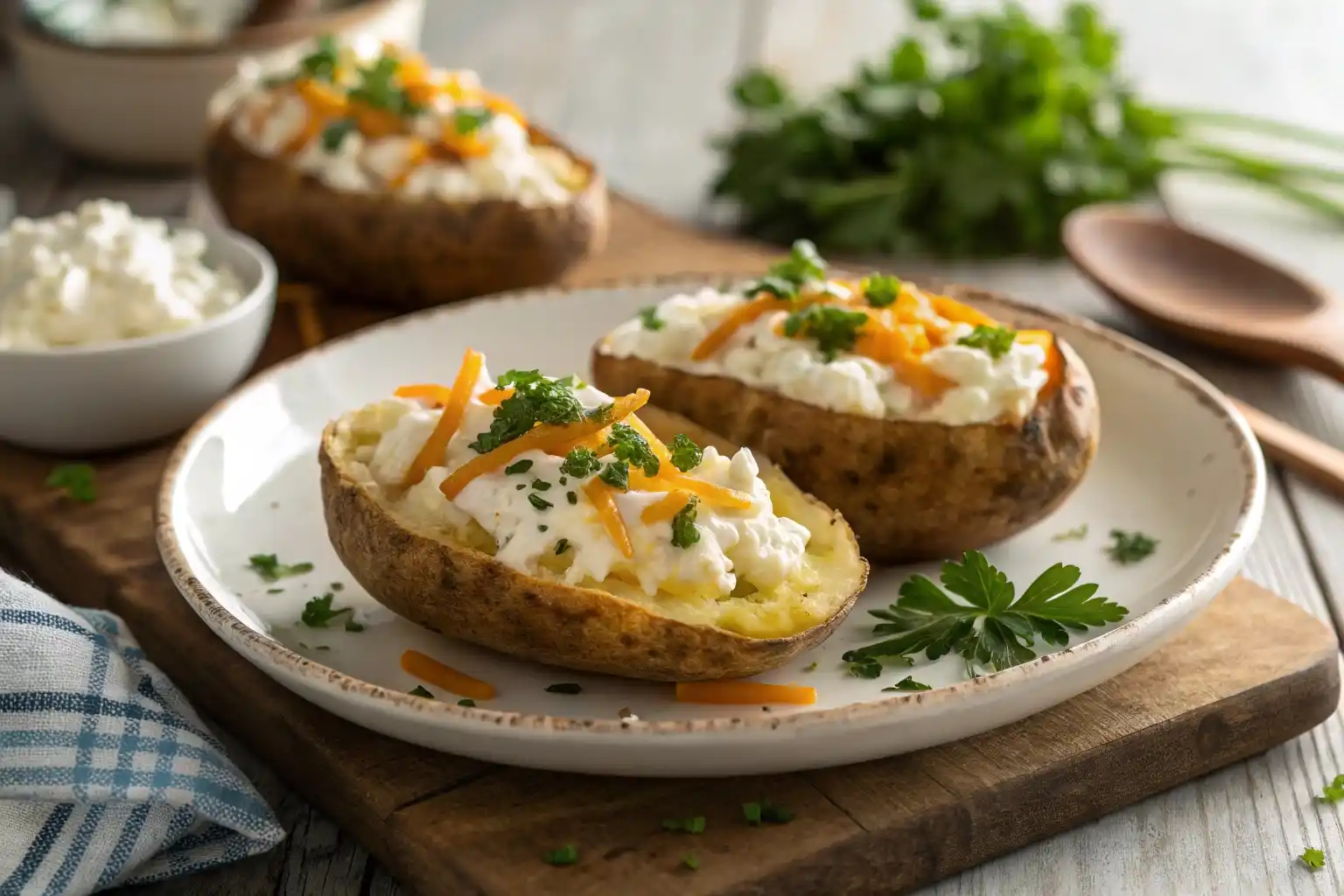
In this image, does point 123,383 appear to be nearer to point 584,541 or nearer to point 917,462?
point 584,541

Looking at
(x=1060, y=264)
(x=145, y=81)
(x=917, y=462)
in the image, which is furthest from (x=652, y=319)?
(x=145, y=81)

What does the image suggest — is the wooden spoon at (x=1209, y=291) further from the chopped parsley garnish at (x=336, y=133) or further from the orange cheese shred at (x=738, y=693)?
the chopped parsley garnish at (x=336, y=133)

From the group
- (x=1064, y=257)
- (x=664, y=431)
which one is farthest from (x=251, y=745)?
(x=1064, y=257)

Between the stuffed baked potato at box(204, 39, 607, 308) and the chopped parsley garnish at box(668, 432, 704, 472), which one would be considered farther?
the stuffed baked potato at box(204, 39, 607, 308)

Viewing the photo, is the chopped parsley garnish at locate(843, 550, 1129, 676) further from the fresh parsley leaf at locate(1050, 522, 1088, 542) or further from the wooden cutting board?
the fresh parsley leaf at locate(1050, 522, 1088, 542)

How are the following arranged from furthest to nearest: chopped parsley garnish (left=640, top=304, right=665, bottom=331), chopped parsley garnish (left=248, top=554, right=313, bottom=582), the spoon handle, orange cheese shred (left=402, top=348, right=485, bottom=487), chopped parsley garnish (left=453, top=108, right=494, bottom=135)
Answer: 1. chopped parsley garnish (left=453, top=108, right=494, bottom=135)
2. the spoon handle
3. chopped parsley garnish (left=640, top=304, right=665, bottom=331)
4. chopped parsley garnish (left=248, top=554, right=313, bottom=582)
5. orange cheese shred (left=402, top=348, right=485, bottom=487)

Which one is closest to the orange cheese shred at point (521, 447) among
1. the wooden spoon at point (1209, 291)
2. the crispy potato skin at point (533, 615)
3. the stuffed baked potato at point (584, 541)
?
the stuffed baked potato at point (584, 541)

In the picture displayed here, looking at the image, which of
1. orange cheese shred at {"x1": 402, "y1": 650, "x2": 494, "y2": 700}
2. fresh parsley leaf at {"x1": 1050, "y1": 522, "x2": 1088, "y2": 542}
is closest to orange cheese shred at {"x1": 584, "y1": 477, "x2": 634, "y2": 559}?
A: orange cheese shred at {"x1": 402, "y1": 650, "x2": 494, "y2": 700}
